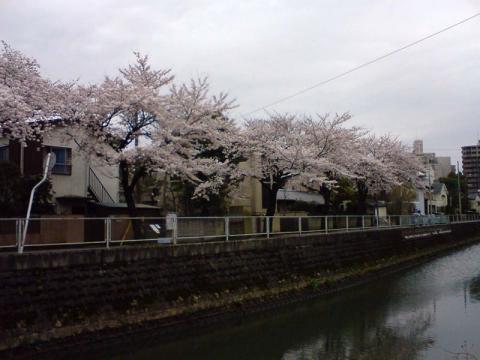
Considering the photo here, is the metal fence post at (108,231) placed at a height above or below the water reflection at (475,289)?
above

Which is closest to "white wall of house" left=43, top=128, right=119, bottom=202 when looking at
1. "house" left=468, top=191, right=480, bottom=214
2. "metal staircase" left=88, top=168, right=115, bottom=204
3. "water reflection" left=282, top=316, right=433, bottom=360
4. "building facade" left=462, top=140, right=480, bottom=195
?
"metal staircase" left=88, top=168, right=115, bottom=204

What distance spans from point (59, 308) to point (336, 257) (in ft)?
51.4

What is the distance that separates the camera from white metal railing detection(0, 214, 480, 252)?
12.4 meters

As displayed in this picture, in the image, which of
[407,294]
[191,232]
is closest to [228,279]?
[191,232]

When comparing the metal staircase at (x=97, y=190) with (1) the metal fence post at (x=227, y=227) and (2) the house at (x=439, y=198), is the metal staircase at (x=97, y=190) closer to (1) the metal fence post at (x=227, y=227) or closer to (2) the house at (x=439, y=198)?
(1) the metal fence post at (x=227, y=227)

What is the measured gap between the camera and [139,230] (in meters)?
15.4

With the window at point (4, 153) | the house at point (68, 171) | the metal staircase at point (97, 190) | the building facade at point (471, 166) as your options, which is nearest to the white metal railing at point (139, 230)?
the house at point (68, 171)

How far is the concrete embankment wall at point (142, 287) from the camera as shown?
11.3 meters

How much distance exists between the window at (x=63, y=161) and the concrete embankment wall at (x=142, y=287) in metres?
8.56

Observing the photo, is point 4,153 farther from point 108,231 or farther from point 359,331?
point 359,331

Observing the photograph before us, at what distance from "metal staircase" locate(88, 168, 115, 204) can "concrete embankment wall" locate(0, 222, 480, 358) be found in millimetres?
8874

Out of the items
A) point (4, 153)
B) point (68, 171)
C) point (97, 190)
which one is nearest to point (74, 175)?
point (68, 171)

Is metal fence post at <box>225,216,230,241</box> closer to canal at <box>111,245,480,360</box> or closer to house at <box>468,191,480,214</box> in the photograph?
canal at <box>111,245,480,360</box>

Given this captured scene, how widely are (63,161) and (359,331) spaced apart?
1420 centimetres
